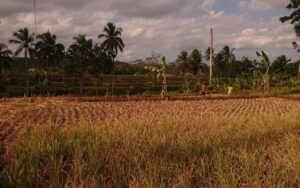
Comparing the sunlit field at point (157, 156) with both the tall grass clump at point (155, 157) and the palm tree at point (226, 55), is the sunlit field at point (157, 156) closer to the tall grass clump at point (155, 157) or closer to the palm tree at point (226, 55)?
the tall grass clump at point (155, 157)

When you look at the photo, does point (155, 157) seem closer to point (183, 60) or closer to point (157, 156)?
point (157, 156)

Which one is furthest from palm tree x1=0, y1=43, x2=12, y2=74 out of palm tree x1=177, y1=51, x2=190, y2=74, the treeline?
palm tree x1=177, y1=51, x2=190, y2=74

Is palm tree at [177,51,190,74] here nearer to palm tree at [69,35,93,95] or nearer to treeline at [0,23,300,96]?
treeline at [0,23,300,96]

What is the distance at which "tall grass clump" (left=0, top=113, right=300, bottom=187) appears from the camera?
4.51m

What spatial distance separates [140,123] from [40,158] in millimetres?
2684

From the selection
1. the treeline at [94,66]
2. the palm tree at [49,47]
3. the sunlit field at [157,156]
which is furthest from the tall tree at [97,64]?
the sunlit field at [157,156]

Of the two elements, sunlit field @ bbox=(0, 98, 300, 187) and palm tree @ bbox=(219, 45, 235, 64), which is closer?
sunlit field @ bbox=(0, 98, 300, 187)

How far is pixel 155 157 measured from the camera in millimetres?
5480

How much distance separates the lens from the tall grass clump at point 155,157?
451cm

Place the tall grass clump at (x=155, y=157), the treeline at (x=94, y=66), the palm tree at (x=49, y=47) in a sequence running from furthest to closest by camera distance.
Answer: the palm tree at (x=49, y=47)
the treeline at (x=94, y=66)
the tall grass clump at (x=155, y=157)

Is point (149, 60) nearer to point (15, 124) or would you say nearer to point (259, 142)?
point (15, 124)

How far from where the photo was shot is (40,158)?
5547mm

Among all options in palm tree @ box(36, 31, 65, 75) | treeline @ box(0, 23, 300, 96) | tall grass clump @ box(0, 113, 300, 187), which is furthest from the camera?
palm tree @ box(36, 31, 65, 75)

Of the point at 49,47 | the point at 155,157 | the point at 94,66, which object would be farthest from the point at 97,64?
the point at 155,157
